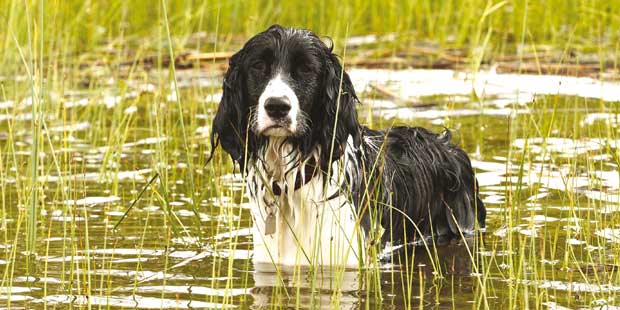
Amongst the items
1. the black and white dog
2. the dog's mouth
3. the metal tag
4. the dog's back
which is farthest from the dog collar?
the dog's back

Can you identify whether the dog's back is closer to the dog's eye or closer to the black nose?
the dog's eye

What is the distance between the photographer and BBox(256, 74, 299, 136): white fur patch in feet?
18.2

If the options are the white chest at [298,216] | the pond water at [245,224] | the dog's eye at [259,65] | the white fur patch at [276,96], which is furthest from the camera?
the white chest at [298,216]

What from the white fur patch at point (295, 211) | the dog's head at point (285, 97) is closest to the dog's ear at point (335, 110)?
the dog's head at point (285, 97)

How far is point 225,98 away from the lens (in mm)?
5996

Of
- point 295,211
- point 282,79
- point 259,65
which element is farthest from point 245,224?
point 282,79

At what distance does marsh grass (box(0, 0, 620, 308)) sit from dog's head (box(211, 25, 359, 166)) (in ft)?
0.91

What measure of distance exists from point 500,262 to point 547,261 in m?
0.29

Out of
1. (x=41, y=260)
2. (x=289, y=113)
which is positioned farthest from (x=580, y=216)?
(x=41, y=260)

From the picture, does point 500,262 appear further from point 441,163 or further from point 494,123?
point 494,123

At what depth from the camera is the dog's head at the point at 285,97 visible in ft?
18.3

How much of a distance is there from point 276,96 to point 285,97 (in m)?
0.04

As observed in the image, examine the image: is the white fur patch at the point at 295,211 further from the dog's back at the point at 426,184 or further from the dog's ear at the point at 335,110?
the dog's back at the point at 426,184

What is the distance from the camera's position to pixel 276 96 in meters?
5.51
